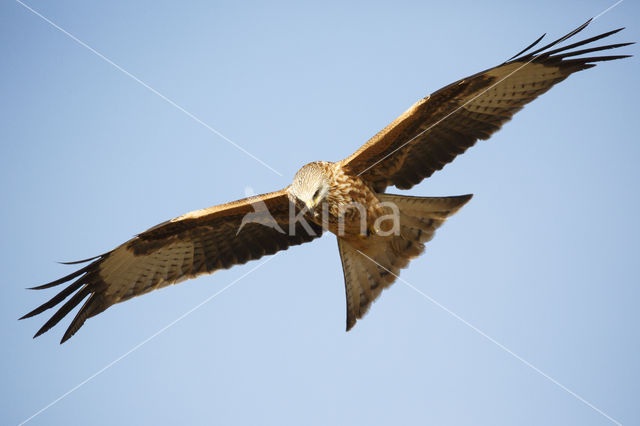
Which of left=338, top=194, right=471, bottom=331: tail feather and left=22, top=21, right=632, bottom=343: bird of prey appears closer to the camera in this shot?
left=22, top=21, right=632, bottom=343: bird of prey

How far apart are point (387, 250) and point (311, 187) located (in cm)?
123

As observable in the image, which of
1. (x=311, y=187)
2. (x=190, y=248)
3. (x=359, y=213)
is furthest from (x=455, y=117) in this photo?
(x=190, y=248)

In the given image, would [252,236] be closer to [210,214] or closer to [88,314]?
[210,214]

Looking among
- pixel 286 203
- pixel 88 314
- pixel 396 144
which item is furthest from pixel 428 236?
pixel 88 314

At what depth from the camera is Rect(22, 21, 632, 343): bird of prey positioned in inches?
243

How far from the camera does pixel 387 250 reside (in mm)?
6836

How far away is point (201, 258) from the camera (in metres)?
7.35

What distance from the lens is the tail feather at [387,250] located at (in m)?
6.54

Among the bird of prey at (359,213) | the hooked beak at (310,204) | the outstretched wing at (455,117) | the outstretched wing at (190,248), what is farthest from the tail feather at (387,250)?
the hooked beak at (310,204)

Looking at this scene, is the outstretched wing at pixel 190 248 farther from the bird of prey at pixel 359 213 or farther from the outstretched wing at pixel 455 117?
the outstretched wing at pixel 455 117

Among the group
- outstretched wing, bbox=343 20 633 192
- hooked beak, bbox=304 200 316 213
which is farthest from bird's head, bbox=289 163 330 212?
outstretched wing, bbox=343 20 633 192

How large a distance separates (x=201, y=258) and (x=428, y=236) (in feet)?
8.71

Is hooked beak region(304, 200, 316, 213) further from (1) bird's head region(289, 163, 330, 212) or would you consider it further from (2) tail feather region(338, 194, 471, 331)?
(2) tail feather region(338, 194, 471, 331)

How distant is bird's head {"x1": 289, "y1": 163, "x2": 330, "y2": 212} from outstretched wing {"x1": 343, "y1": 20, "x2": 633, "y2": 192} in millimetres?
334
